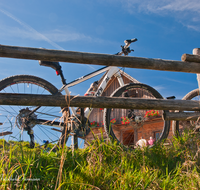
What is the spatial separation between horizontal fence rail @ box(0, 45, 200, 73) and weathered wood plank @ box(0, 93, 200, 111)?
0.56 metres

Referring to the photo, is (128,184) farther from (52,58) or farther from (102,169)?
(52,58)

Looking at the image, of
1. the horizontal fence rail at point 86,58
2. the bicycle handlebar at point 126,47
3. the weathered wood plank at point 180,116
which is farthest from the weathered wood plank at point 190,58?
the bicycle handlebar at point 126,47

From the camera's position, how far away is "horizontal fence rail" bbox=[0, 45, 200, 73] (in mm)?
3086

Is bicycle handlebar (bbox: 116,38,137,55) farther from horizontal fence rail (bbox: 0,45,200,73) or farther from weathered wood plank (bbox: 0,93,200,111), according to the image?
weathered wood plank (bbox: 0,93,200,111)

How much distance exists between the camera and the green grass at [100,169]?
89.5 inches

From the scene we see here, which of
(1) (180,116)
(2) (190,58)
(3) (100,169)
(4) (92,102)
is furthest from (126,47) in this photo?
(3) (100,169)

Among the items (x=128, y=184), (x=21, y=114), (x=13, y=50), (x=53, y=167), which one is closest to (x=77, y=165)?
(x=53, y=167)

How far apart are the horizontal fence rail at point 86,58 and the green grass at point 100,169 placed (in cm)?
125

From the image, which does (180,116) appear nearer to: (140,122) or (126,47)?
(126,47)

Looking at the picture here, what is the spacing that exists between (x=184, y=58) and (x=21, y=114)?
378 cm

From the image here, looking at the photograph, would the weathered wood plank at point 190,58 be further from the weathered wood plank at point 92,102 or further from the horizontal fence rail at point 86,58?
the weathered wood plank at point 92,102

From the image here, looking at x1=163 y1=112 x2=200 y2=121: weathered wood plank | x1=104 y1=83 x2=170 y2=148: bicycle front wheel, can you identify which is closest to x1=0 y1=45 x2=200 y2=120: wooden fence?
x1=163 y1=112 x2=200 y2=121: weathered wood plank

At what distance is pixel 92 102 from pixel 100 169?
1.12m

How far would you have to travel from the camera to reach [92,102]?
329cm
